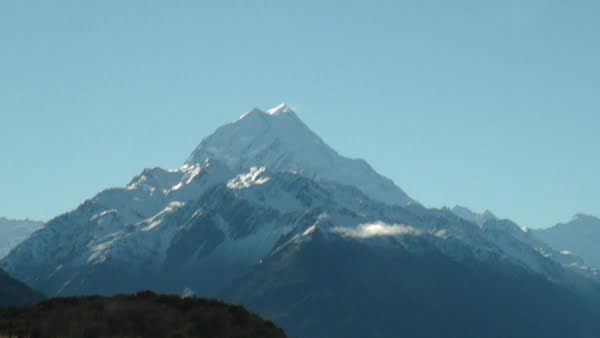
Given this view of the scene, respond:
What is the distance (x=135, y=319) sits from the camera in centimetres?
10625

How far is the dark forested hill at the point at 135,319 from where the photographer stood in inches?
4058

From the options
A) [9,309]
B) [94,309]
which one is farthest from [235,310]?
[9,309]

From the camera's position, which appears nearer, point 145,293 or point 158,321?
point 158,321

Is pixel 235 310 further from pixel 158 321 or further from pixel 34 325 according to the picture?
pixel 34 325

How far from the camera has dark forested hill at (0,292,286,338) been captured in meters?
103

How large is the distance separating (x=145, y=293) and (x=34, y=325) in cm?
A: 1442

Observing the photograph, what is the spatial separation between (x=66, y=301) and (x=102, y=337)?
36.6ft

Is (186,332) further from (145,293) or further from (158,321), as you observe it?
(145,293)

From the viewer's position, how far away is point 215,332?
106 meters

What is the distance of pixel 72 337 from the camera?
100m

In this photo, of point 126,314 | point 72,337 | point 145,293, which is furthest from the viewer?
point 145,293

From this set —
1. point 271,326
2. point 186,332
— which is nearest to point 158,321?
point 186,332

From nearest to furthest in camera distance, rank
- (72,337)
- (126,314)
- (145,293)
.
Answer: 1. (72,337)
2. (126,314)
3. (145,293)

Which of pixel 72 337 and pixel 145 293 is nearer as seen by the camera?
pixel 72 337
